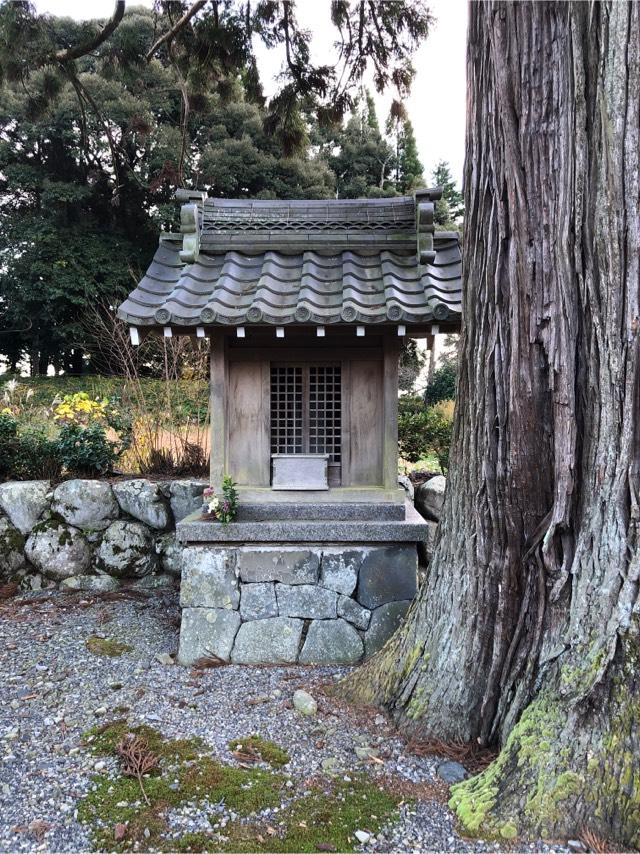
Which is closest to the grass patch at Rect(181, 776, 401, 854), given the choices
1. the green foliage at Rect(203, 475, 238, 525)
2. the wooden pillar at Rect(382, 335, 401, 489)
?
the green foliage at Rect(203, 475, 238, 525)

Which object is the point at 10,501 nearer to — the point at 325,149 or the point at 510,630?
the point at 510,630

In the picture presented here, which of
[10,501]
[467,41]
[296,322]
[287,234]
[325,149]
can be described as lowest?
[10,501]

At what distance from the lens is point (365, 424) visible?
152 inches

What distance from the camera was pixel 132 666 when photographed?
11.7 feet

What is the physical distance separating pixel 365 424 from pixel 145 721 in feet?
7.38

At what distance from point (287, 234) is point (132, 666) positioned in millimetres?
3207

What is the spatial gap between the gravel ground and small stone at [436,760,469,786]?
5 centimetres

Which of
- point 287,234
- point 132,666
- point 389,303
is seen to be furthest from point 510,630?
point 287,234

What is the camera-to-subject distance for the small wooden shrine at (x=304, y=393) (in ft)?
11.9

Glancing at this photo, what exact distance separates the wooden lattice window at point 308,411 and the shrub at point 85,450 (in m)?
2.63

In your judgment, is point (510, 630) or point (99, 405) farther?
point (99, 405)

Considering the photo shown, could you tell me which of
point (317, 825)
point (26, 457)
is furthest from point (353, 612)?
point (26, 457)

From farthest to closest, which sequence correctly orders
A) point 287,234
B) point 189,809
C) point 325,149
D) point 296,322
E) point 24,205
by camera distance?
point 325,149, point 24,205, point 287,234, point 296,322, point 189,809

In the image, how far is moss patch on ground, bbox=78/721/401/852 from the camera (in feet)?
6.56
